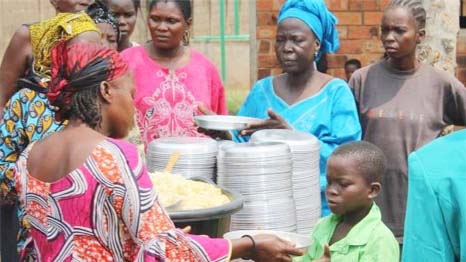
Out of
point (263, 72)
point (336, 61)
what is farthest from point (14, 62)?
point (336, 61)

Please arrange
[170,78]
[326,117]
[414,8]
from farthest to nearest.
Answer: [414,8], [170,78], [326,117]

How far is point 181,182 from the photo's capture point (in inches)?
140

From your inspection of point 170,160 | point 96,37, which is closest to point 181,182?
point 170,160

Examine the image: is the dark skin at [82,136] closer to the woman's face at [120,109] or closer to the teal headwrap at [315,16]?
the woman's face at [120,109]

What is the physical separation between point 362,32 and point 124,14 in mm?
2368

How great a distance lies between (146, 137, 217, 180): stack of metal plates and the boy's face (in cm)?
59

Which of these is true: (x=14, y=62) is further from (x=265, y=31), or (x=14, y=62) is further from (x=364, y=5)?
(x=364, y=5)

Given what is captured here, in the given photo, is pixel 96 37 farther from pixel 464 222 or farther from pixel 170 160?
pixel 464 222

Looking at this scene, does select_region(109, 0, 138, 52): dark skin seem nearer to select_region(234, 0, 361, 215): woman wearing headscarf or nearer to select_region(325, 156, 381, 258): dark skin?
select_region(234, 0, 361, 215): woman wearing headscarf

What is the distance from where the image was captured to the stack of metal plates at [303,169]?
4062 millimetres

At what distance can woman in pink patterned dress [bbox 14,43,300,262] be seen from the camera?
2.77 m

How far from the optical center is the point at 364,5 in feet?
23.8

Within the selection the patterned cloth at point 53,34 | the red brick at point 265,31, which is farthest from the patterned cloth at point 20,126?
the red brick at point 265,31

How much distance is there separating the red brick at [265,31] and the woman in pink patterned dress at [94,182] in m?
4.16
